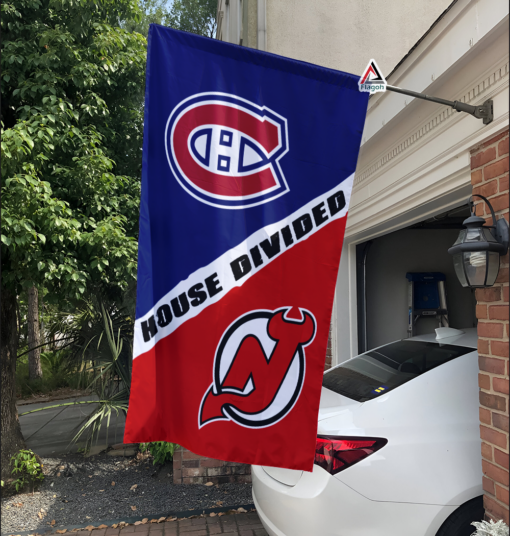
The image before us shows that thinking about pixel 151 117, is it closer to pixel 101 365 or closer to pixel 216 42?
pixel 216 42

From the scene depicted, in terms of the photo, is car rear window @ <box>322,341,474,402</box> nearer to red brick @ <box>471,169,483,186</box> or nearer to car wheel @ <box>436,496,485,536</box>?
car wheel @ <box>436,496,485,536</box>

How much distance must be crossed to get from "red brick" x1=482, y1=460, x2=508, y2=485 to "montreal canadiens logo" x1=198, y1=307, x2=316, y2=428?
1.14 metres

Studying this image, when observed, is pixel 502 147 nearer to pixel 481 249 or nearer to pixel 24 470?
pixel 481 249

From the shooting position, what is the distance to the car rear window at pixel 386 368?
3.27 m

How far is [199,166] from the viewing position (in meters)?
2.53

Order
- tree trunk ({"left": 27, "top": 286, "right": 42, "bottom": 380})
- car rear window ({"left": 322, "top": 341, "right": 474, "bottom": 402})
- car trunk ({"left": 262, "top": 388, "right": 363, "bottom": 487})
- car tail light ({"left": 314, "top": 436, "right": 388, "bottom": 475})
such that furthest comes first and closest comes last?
tree trunk ({"left": 27, "top": 286, "right": 42, "bottom": 380})
car rear window ({"left": 322, "top": 341, "right": 474, "bottom": 402})
car trunk ({"left": 262, "top": 388, "right": 363, "bottom": 487})
car tail light ({"left": 314, "top": 436, "right": 388, "bottom": 475})

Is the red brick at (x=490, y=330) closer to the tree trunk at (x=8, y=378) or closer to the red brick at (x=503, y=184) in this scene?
the red brick at (x=503, y=184)

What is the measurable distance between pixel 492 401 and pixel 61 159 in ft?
16.8

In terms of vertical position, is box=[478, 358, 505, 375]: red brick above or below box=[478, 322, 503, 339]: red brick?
below

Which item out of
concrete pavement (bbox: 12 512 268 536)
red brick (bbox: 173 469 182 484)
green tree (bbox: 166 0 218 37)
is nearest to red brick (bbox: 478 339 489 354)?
concrete pavement (bbox: 12 512 268 536)

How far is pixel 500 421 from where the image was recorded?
2658mm

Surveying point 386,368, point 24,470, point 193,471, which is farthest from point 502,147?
point 24,470

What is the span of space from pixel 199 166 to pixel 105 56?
422 cm

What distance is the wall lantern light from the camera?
2627mm
